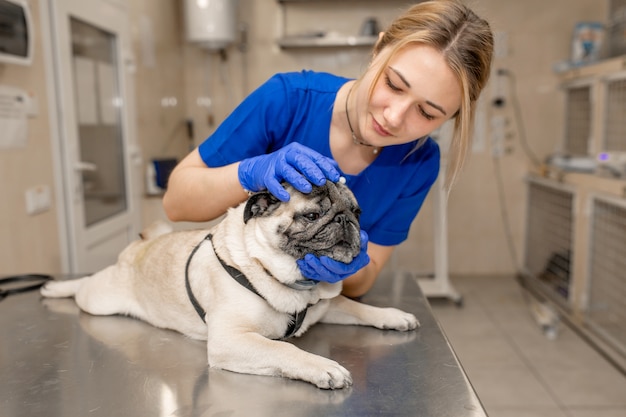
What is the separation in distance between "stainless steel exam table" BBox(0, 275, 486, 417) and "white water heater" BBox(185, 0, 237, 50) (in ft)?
10.0

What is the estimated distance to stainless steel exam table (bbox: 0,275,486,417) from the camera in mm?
920

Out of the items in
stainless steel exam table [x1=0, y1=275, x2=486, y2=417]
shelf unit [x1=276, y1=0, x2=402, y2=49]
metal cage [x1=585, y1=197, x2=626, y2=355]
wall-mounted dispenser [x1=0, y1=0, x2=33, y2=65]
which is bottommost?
metal cage [x1=585, y1=197, x2=626, y2=355]

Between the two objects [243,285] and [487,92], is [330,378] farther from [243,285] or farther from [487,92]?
[487,92]

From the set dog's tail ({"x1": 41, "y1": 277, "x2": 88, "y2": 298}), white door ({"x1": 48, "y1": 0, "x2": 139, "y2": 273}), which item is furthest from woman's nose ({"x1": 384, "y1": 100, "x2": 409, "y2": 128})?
white door ({"x1": 48, "y1": 0, "x2": 139, "y2": 273})

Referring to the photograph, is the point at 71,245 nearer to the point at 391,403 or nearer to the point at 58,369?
the point at 58,369

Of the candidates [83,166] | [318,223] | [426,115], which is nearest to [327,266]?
[318,223]

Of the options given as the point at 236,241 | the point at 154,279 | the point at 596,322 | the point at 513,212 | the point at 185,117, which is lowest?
the point at 596,322

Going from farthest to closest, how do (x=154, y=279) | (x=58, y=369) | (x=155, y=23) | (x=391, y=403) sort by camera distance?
(x=155, y=23)
(x=154, y=279)
(x=58, y=369)
(x=391, y=403)

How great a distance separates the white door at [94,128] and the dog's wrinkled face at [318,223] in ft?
6.13

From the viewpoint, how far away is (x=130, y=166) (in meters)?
3.38

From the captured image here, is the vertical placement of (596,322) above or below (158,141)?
below

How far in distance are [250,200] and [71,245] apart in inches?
73.6

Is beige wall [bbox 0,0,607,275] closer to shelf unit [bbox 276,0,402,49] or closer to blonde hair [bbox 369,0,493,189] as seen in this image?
shelf unit [bbox 276,0,402,49]

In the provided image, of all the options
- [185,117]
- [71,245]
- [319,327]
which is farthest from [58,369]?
[185,117]
